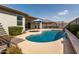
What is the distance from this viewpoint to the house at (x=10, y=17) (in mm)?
8733

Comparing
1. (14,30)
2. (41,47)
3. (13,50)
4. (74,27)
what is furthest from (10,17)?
(74,27)

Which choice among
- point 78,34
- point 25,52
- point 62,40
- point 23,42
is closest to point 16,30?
point 23,42

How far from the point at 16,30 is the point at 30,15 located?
3.98 ft

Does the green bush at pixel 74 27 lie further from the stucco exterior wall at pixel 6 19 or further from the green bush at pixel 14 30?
the stucco exterior wall at pixel 6 19

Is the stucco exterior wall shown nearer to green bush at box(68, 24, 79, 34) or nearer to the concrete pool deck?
the concrete pool deck

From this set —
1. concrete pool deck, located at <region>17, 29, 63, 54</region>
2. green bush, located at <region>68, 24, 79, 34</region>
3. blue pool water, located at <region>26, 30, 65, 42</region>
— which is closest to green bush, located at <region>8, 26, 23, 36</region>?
concrete pool deck, located at <region>17, 29, 63, 54</region>

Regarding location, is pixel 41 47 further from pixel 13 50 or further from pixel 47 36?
pixel 13 50

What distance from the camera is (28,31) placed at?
9.75 meters

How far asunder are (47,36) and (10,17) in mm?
2573

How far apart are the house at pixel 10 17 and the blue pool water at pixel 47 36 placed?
2.98ft

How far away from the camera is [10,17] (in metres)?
9.15

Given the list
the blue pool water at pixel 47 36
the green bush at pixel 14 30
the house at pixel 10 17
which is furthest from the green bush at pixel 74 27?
the green bush at pixel 14 30
